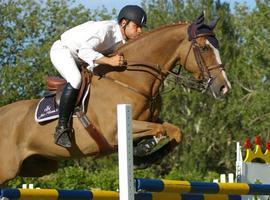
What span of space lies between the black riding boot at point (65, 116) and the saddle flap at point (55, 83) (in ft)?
0.85

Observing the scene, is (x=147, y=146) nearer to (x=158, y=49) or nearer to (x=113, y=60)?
(x=113, y=60)

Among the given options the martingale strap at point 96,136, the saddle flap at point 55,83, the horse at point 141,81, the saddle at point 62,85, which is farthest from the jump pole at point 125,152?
the saddle flap at point 55,83

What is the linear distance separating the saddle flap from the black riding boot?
259 mm

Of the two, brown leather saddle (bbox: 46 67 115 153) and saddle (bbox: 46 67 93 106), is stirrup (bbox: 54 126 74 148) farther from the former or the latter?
saddle (bbox: 46 67 93 106)

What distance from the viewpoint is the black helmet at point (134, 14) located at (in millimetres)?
7578

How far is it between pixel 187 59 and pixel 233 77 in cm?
3654

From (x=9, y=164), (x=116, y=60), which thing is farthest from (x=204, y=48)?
(x=9, y=164)

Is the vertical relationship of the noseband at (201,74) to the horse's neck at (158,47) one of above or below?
below

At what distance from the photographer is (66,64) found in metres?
7.63

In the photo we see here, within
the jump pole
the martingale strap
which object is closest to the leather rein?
the martingale strap

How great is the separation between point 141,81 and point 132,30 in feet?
1.62

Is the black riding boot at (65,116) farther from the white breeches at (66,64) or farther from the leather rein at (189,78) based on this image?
the leather rein at (189,78)

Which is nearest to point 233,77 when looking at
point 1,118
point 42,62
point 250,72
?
point 250,72

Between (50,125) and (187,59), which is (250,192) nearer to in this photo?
(187,59)
